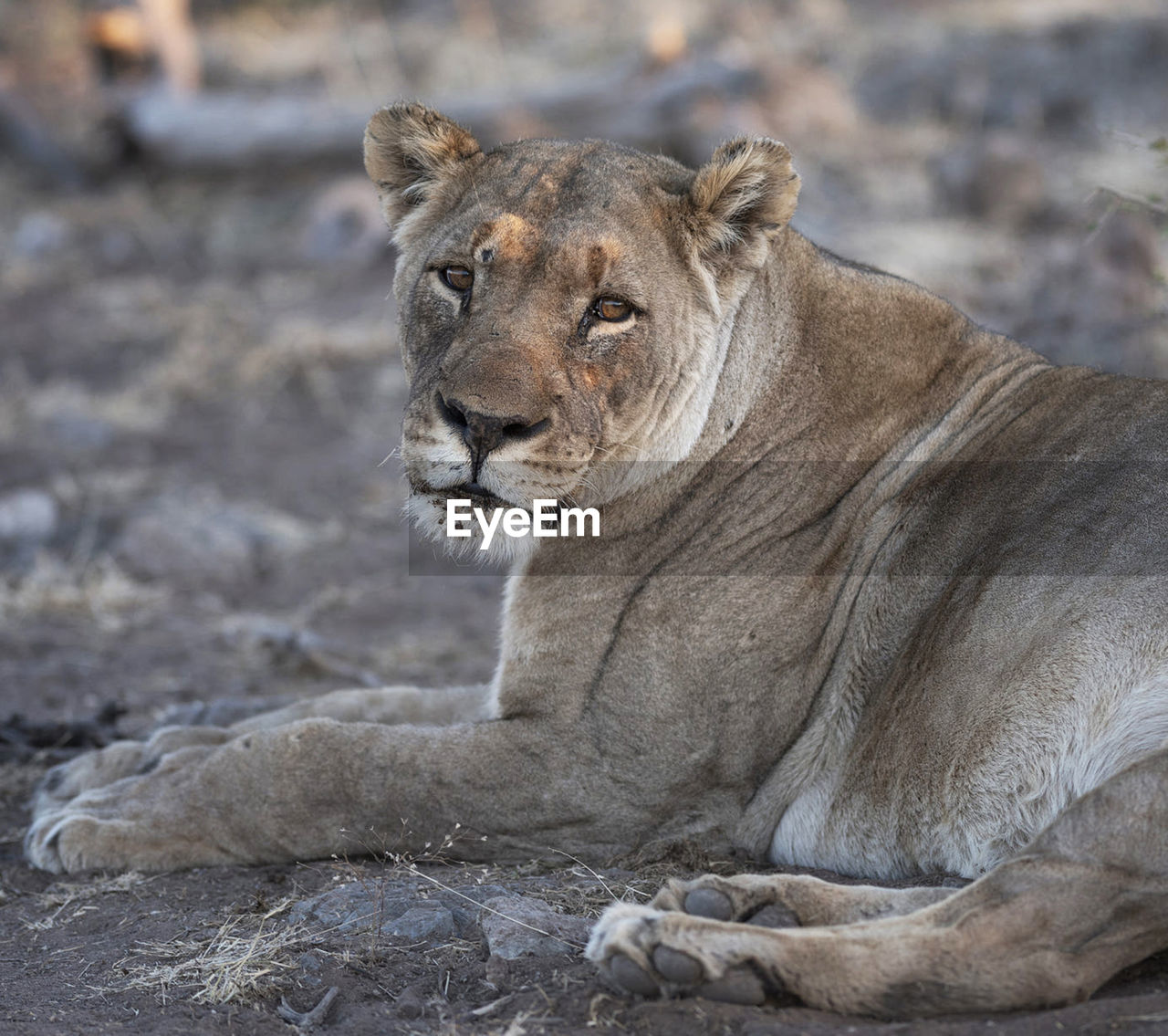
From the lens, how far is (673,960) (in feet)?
9.64

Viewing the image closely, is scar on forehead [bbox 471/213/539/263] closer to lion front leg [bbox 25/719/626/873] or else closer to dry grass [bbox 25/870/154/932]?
lion front leg [bbox 25/719/626/873]

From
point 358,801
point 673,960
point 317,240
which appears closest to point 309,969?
point 358,801

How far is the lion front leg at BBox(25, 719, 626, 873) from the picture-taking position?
4.07m

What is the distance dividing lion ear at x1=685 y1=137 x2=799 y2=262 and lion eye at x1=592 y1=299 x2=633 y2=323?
0.35 metres

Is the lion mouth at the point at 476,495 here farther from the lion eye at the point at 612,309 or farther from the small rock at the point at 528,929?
the small rock at the point at 528,929

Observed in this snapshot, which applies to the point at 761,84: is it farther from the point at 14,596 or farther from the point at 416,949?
the point at 416,949

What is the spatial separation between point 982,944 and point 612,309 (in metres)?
2.09

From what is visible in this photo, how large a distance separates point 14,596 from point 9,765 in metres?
2.14

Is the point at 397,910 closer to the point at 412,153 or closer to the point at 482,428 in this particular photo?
the point at 482,428

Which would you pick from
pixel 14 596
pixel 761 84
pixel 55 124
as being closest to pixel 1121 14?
pixel 761 84

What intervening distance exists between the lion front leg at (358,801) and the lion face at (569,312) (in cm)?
66

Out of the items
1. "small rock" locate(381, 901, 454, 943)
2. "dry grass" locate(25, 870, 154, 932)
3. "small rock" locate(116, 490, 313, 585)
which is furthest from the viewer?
"small rock" locate(116, 490, 313, 585)

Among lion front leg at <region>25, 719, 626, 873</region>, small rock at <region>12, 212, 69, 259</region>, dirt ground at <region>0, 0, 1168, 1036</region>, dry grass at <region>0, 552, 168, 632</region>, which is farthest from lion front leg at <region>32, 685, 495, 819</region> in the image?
small rock at <region>12, 212, 69, 259</region>

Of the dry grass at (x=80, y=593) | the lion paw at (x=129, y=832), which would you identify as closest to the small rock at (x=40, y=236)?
the dry grass at (x=80, y=593)
